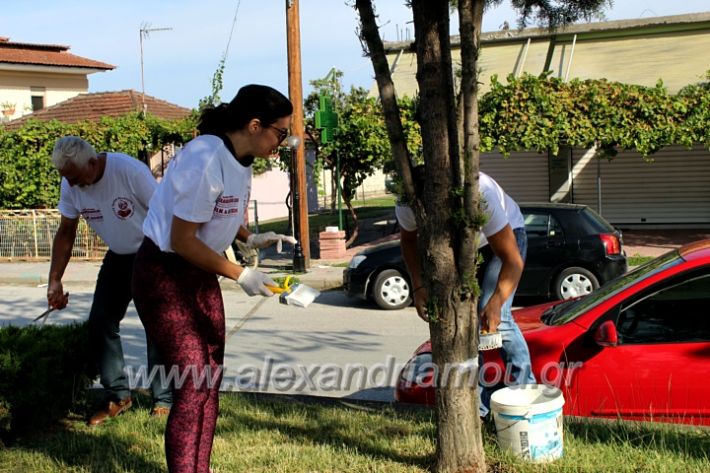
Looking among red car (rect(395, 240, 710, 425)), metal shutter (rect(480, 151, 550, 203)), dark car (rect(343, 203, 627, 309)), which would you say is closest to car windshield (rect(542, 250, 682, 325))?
red car (rect(395, 240, 710, 425))

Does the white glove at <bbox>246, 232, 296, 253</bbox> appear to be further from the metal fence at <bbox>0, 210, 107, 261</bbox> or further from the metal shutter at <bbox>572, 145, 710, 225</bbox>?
the metal shutter at <bbox>572, 145, 710, 225</bbox>

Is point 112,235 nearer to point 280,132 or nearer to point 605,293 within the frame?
point 280,132

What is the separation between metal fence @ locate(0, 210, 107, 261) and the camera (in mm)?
18547

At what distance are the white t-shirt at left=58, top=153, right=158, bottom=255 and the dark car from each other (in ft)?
21.9

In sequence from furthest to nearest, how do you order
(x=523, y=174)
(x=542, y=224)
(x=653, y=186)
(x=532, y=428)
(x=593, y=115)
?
(x=523, y=174) < (x=653, y=186) < (x=593, y=115) < (x=542, y=224) < (x=532, y=428)

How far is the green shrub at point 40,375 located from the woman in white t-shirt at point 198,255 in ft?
5.11

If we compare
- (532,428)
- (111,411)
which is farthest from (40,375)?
(532,428)

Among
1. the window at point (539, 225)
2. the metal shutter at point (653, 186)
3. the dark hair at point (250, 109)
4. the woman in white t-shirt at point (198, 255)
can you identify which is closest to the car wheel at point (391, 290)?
the window at point (539, 225)

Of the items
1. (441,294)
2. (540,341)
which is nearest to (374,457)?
(441,294)

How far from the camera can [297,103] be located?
614 inches

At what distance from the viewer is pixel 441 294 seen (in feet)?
11.3

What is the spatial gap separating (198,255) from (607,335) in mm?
2584

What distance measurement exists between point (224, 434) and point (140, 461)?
1.87 ft

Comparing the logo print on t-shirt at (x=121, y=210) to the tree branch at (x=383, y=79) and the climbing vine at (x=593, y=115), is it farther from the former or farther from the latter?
the climbing vine at (x=593, y=115)
